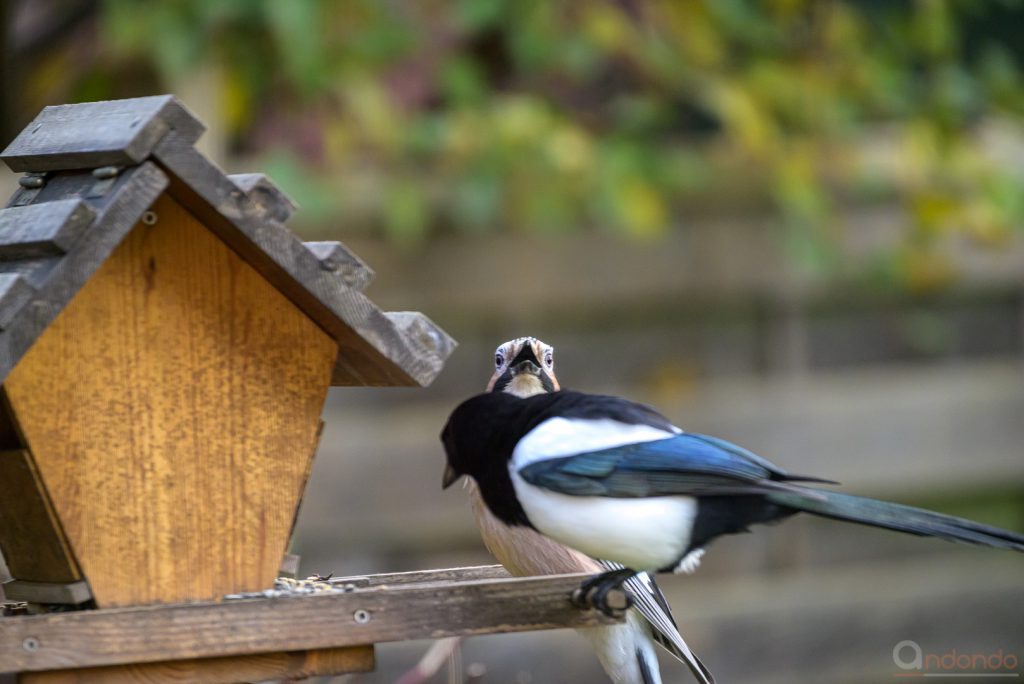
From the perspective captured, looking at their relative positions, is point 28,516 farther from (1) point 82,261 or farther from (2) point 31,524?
(1) point 82,261

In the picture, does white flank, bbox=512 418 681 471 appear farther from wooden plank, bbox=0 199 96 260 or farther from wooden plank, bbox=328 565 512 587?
wooden plank, bbox=0 199 96 260

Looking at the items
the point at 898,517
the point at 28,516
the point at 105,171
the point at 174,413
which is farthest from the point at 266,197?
the point at 898,517

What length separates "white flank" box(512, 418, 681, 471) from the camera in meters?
2.16

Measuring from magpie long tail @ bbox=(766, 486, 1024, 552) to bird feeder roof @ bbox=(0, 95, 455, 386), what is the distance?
569mm

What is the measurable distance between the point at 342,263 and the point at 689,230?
3450 millimetres

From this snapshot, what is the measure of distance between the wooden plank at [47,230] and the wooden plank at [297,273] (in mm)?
144

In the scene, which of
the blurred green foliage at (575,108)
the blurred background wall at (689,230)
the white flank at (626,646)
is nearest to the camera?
the white flank at (626,646)

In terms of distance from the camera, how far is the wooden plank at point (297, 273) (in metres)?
1.95

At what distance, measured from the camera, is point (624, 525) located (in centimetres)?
211

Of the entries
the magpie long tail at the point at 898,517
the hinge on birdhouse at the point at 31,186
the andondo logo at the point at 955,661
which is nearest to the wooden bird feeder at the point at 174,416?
the hinge on birdhouse at the point at 31,186

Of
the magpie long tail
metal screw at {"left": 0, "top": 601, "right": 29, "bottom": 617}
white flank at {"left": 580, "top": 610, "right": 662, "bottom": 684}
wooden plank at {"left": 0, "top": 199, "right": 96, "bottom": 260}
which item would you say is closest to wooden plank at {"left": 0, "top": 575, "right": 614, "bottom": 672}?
metal screw at {"left": 0, "top": 601, "right": 29, "bottom": 617}

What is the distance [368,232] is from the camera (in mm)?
4992

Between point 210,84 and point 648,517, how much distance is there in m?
2.40

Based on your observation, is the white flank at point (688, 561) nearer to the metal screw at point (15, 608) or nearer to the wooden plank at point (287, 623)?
the wooden plank at point (287, 623)
